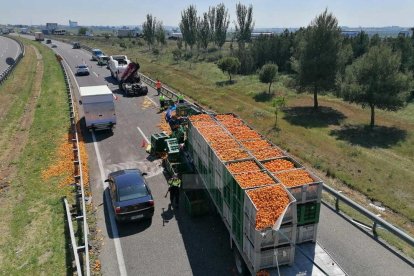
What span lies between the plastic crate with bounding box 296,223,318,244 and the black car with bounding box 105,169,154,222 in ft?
20.0

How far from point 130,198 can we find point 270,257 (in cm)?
647

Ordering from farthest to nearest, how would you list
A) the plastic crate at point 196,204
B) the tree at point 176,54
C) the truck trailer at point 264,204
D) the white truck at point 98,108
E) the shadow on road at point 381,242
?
the tree at point 176,54 < the white truck at point 98,108 < the plastic crate at point 196,204 < the shadow on road at point 381,242 < the truck trailer at point 264,204

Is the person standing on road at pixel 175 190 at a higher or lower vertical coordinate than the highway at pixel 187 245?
higher

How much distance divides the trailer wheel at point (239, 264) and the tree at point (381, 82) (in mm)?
25838

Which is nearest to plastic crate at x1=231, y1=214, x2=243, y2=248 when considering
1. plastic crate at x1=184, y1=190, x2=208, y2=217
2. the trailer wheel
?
the trailer wheel

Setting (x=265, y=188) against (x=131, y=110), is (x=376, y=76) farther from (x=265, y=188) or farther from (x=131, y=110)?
(x=265, y=188)

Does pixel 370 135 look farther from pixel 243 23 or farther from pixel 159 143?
pixel 243 23

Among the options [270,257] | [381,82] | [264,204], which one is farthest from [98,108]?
[381,82]

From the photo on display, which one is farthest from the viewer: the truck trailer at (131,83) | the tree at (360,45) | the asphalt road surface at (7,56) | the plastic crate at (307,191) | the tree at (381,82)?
the tree at (360,45)

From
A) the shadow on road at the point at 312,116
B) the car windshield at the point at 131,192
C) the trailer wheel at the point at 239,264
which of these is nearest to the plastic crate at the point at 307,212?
the trailer wheel at the point at 239,264

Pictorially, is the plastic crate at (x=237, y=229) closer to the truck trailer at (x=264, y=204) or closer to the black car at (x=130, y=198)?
the truck trailer at (x=264, y=204)

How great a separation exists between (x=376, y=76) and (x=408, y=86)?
10.2 ft

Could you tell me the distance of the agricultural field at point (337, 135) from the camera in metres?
17.6

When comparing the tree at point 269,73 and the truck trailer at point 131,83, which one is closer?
the truck trailer at point 131,83
